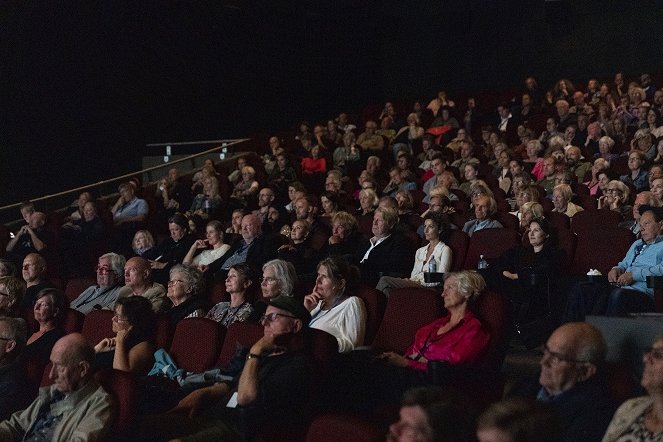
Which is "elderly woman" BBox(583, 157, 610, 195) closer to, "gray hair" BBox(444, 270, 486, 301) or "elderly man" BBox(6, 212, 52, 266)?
"gray hair" BBox(444, 270, 486, 301)

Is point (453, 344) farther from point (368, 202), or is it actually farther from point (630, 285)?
point (368, 202)

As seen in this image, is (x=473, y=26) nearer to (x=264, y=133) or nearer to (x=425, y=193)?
(x=264, y=133)

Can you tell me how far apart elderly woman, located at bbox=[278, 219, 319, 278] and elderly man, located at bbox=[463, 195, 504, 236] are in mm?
890

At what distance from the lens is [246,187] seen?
820cm

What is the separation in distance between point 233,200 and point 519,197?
2.88 meters

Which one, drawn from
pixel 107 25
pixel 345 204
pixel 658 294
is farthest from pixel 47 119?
pixel 658 294

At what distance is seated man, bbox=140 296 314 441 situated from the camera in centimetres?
293

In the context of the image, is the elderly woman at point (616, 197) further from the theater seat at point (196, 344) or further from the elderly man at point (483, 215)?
the theater seat at point (196, 344)

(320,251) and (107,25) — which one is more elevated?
(107,25)

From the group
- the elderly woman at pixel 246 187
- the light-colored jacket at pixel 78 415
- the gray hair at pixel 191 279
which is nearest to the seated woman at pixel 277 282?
the gray hair at pixel 191 279

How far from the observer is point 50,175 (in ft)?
30.6

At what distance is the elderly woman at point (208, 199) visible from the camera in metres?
7.57

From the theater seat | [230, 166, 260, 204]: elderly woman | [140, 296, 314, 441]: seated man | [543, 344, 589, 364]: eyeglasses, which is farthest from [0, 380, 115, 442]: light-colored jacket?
[230, 166, 260, 204]: elderly woman

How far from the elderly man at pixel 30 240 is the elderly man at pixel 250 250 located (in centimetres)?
173
